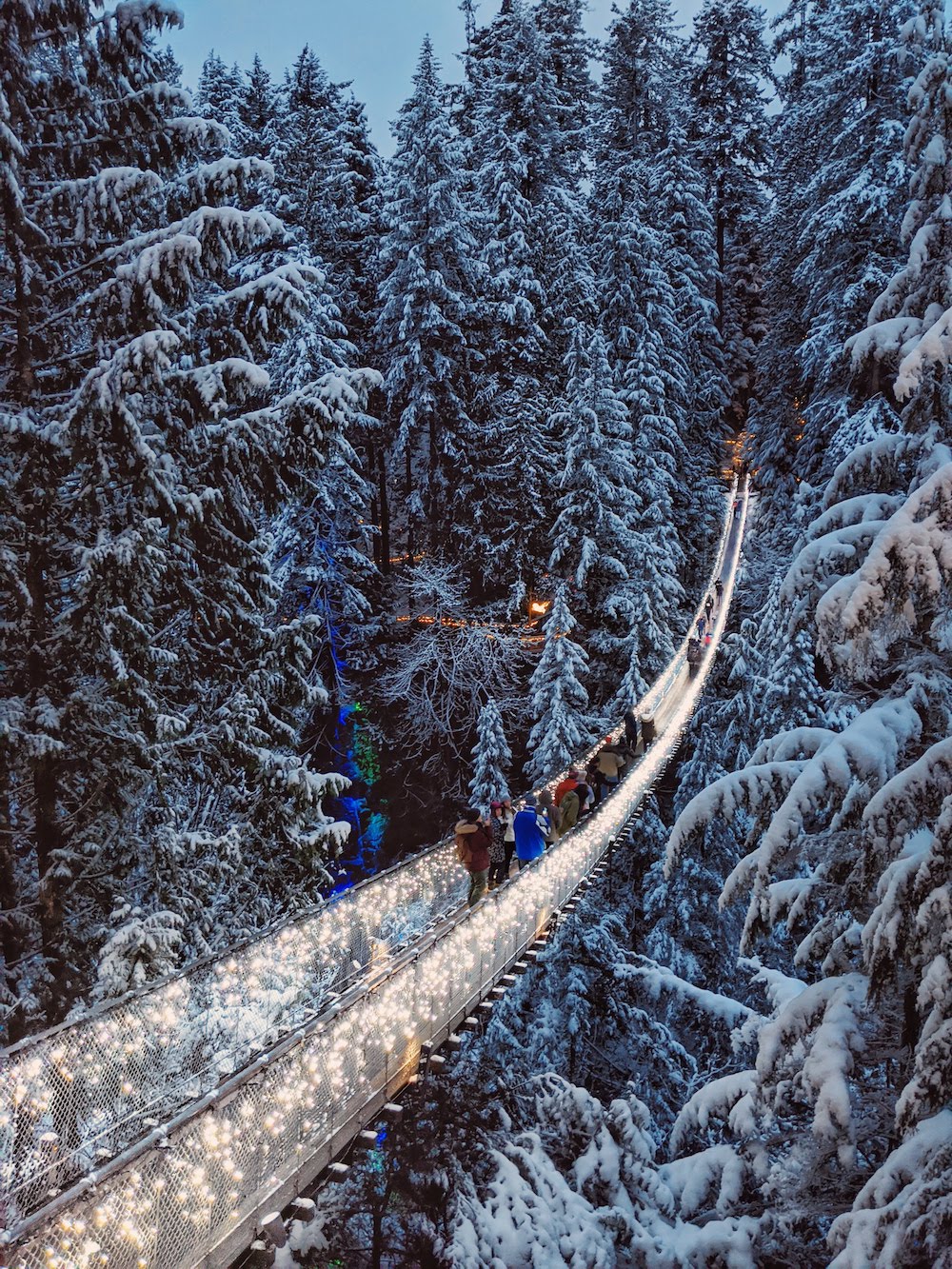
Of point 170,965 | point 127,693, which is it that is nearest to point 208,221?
point 127,693

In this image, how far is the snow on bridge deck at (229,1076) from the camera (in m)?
4.59

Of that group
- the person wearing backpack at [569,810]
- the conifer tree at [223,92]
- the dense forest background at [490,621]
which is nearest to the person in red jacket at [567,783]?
the person wearing backpack at [569,810]

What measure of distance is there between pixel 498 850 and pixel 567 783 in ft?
10.8

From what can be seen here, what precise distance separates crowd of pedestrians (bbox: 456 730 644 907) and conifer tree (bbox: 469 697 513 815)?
338cm

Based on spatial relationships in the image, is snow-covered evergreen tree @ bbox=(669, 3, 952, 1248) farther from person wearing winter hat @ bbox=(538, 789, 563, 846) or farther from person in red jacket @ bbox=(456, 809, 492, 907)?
person wearing winter hat @ bbox=(538, 789, 563, 846)

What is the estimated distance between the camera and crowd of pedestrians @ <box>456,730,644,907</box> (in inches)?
372

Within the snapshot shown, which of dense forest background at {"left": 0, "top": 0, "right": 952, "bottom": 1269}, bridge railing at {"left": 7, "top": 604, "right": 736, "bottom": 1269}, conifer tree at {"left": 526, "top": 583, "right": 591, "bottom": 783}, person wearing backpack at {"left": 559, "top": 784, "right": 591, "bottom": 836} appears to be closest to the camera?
bridge railing at {"left": 7, "top": 604, "right": 736, "bottom": 1269}

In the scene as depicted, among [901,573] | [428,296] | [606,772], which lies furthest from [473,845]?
[428,296]

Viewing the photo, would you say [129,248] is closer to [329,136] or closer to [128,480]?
[128,480]

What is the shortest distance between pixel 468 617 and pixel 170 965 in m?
16.9

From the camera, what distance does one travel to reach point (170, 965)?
710cm

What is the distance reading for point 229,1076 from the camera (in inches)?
216

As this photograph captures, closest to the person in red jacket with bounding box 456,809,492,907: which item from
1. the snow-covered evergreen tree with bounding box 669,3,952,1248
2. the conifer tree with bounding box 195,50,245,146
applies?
the snow-covered evergreen tree with bounding box 669,3,952,1248

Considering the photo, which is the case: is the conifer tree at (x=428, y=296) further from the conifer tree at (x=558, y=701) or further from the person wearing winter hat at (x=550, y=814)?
the person wearing winter hat at (x=550, y=814)
